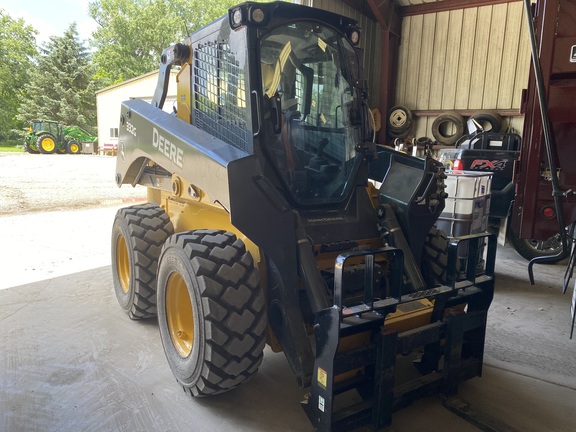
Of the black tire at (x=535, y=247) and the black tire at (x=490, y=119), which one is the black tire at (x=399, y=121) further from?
the black tire at (x=535, y=247)

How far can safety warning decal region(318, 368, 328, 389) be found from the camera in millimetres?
2072

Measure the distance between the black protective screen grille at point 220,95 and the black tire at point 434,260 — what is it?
4.97 feet

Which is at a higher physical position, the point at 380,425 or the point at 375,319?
the point at 375,319

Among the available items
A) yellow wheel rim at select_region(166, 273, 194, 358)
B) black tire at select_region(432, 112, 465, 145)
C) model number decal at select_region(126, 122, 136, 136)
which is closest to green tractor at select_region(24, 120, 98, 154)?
black tire at select_region(432, 112, 465, 145)

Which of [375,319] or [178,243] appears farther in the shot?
[178,243]

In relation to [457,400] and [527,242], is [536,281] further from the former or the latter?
[457,400]

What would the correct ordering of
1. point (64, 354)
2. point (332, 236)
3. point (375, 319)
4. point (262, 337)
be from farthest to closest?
point (64, 354), point (332, 236), point (262, 337), point (375, 319)

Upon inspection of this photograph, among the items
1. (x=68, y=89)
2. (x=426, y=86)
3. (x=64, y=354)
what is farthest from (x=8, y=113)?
(x=64, y=354)

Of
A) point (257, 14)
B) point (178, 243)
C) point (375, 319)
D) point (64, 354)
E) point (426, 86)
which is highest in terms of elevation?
point (426, 86)

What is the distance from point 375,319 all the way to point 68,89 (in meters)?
37.7

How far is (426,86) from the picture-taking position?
1060 centimetres

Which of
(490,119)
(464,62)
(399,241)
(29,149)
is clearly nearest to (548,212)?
(399,241)

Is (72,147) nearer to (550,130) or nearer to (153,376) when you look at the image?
(153,376)

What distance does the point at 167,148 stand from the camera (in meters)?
2.99
